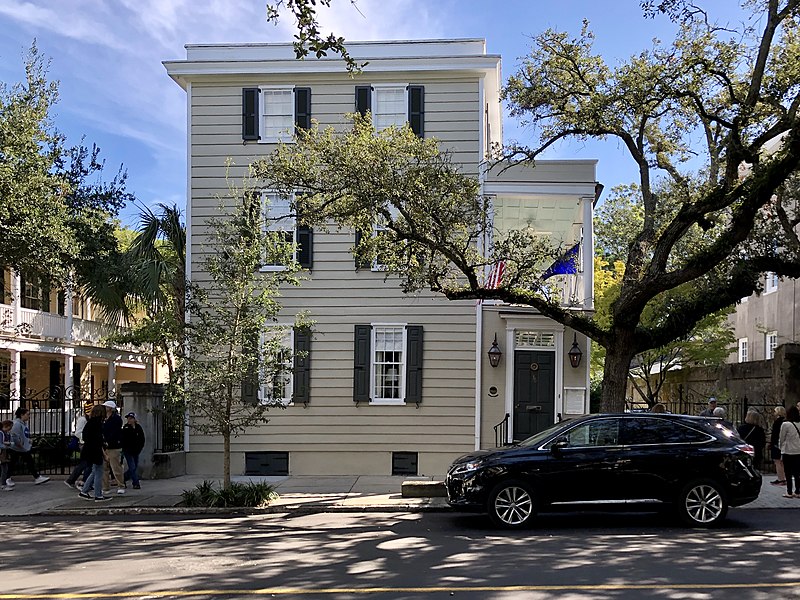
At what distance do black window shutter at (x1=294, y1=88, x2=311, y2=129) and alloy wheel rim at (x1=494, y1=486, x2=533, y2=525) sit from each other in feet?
35.2

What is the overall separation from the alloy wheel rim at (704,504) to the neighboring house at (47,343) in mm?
17062

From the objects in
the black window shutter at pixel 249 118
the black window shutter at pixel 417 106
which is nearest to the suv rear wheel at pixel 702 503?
the black window shutter at pixel 417 106

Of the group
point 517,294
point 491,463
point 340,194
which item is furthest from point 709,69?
point 491,463

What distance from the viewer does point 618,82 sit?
13555 millimetres

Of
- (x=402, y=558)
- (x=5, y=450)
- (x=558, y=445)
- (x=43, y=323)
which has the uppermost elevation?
(x=43, y=323)

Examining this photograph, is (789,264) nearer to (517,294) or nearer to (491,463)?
(517,294)

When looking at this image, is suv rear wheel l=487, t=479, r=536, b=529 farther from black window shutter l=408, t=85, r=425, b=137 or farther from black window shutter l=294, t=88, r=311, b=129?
black window shutter l=294, t=88, r=311, b=129

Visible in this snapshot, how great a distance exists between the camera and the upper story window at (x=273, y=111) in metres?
18.5

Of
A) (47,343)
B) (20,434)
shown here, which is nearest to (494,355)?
(20,434)

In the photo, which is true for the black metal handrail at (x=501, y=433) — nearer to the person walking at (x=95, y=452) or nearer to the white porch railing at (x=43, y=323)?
the person walking at (x=95, y=452)

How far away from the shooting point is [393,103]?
1856 centimetres

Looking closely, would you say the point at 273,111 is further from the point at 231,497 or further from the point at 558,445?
the point at 558,445

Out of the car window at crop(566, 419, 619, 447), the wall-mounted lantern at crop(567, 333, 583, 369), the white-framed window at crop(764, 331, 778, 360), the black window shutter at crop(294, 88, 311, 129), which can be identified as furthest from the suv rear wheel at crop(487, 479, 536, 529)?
the white-framed window at crop(764, 331, 778, 360)

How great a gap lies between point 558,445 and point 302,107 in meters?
10.9
